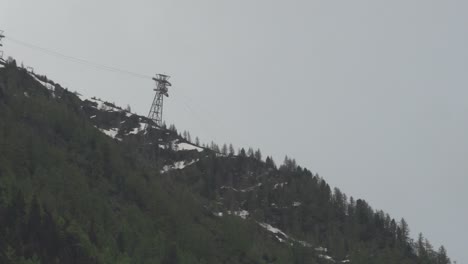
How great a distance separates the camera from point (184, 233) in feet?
455

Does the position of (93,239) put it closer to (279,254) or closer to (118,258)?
(118,258)

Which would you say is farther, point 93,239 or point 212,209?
point 212,209

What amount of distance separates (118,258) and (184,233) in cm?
3912

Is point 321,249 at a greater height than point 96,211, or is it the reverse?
point 321,249

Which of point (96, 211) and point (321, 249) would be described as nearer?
point (96, 211)

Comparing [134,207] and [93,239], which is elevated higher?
[134,207]

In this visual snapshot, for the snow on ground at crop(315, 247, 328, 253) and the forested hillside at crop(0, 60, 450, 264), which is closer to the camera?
the forested hillside at crop(0, 60, 450, 264)

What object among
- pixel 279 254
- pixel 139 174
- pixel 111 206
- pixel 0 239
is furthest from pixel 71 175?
pixel 279 254

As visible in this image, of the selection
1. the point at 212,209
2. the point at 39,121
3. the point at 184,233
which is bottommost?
the point at 184,233

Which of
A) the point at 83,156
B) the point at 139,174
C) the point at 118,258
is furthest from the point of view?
the point at 139,174

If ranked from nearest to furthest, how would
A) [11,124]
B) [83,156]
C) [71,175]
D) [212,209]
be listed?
1. [71,175]
2. [11,124]
3. [83,156]
4. [212,209]

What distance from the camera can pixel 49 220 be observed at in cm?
9431

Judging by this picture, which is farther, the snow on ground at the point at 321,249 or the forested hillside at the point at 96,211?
the snow on ground at the point at 321,249

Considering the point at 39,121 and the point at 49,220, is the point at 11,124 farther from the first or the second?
the point at 49,220
